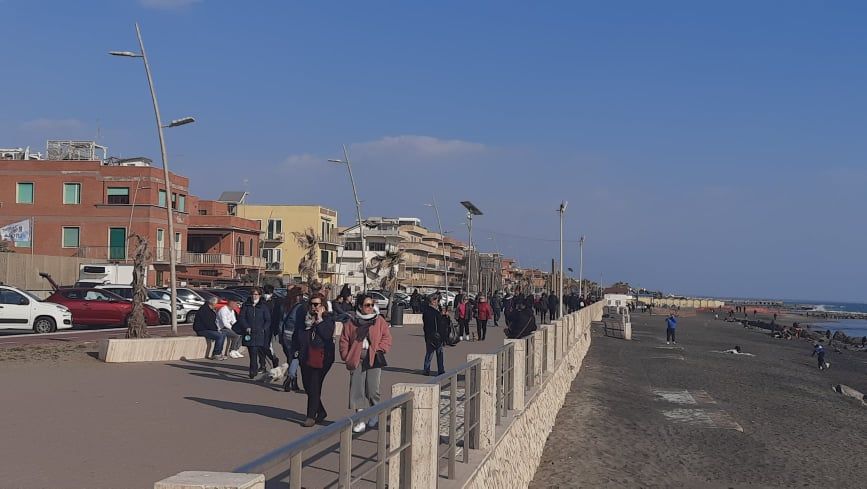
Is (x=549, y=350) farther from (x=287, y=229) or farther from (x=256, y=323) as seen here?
(x=287, y=229)

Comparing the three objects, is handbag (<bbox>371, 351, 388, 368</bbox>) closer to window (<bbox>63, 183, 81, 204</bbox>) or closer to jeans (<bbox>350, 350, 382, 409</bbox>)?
jeans (<bbox>350, 350, 382, 409</bbox>)

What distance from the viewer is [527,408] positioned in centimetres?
1228

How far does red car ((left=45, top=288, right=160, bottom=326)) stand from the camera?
31.5 meters

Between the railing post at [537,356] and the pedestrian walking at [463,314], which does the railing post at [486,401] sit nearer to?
the railing post at [537,356]

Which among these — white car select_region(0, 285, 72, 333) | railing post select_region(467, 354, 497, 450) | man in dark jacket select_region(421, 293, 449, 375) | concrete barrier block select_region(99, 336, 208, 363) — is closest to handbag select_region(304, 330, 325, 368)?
railing post select_region(467, 354, 497, 450)

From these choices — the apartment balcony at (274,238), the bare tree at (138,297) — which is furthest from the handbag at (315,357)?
the apartment balcony at (274,238)

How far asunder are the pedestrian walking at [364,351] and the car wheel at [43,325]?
19.4m

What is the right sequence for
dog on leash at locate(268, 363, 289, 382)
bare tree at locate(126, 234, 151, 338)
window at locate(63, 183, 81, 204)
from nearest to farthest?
dog on leash at locate(268, 363, 289, 382) → bare tree at locate(126, 234, 151, 338) → window at locate(63, 183, 81, 204)

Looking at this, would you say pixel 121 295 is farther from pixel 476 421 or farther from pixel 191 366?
pixel 476 421

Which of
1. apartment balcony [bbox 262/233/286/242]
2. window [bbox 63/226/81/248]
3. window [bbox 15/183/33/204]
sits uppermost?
window [bbox 15/183/33/204]

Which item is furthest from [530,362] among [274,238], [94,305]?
[274,238]

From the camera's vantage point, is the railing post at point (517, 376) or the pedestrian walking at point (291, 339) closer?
the railing post at point (517, 376)

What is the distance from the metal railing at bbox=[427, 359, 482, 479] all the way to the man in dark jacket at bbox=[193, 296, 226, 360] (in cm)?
1229

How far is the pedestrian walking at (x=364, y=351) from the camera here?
37.0 ft
